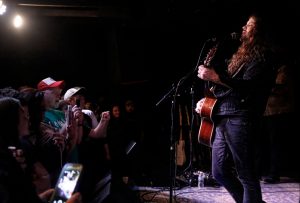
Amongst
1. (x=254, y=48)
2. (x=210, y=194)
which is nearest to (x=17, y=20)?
(x=210, y=194)

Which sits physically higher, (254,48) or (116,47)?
(116,47)

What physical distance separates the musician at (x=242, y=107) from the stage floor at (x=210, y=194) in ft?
4.27

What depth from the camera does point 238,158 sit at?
339 centimetres

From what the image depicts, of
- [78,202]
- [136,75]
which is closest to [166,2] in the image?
[136,75]

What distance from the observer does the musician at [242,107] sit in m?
3.38

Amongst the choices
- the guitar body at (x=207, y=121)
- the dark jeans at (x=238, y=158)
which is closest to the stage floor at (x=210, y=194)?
the guitar body at (x=207, y=121)

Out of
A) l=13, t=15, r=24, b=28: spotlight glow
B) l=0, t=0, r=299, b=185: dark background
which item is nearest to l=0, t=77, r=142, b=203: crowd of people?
l=0, t=0, r=299, b=185: dark background

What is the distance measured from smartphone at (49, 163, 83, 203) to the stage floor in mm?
2204

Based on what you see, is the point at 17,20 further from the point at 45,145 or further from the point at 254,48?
the point at 254,48

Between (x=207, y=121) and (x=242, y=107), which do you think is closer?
(x=242, y=107)

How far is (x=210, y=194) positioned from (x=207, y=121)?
67.8 inches

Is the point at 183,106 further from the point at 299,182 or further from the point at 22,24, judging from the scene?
the point at 22,24

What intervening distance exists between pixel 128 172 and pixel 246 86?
10.3ft

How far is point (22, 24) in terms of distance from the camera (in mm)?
9023
